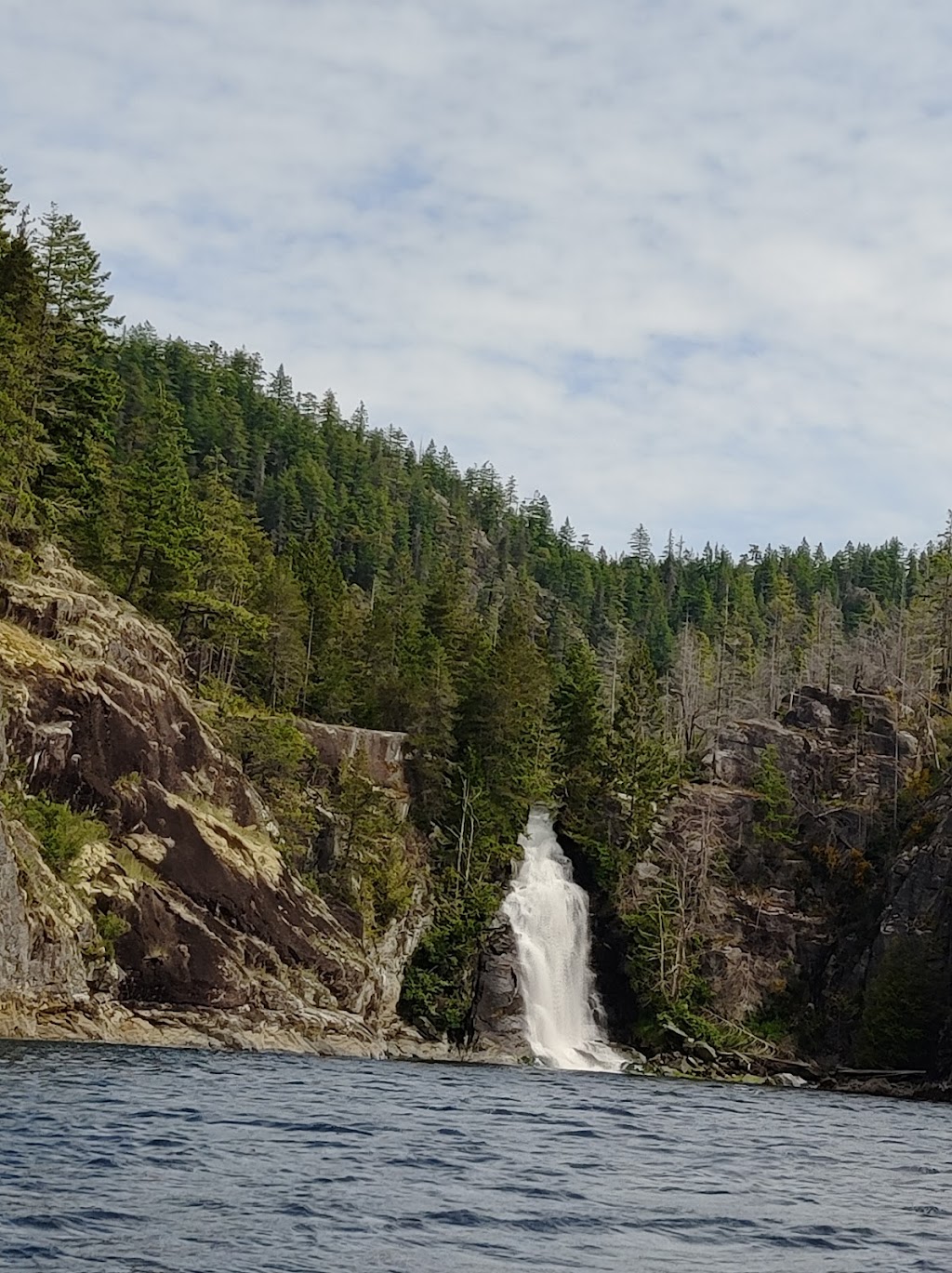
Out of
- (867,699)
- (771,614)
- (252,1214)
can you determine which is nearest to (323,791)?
(867,699)

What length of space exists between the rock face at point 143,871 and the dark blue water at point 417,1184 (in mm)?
Result: 14003

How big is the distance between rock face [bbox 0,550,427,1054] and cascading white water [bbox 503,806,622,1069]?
37.8ft

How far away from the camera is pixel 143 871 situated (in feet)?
193

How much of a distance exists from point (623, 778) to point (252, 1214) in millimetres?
74446

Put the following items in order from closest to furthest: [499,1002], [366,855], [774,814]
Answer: [499,1002]
[366,855]
[774,814]

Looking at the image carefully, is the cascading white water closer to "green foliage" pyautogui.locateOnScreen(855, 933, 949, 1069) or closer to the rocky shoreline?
the rocky shoreline

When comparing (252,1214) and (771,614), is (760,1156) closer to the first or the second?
(252,1214)

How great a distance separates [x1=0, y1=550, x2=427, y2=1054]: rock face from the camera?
171 feet

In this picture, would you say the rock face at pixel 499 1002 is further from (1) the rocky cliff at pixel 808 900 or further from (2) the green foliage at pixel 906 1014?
(2) the green foliage at pixel 906 1014

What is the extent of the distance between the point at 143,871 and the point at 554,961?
102 feet

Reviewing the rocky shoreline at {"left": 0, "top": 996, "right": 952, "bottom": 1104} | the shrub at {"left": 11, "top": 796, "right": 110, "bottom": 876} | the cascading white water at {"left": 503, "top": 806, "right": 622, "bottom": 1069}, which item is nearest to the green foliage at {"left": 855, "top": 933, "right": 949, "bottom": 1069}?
the rocky shoreline at {"left": 0, "top": 996, "right": 952, "bottom": 1104}

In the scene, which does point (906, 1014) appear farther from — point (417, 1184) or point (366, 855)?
point (417, 1184)

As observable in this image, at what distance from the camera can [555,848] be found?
90.2 metres

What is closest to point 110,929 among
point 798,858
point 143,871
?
point 143,871
